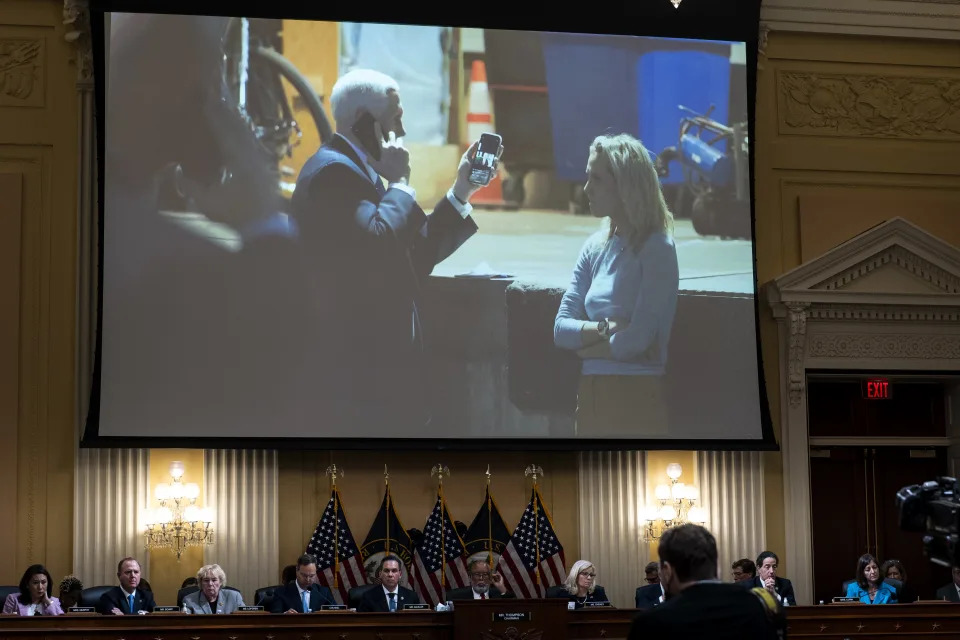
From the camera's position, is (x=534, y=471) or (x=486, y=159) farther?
(x=486, y=159)

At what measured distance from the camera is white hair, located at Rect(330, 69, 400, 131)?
1209 centimetres

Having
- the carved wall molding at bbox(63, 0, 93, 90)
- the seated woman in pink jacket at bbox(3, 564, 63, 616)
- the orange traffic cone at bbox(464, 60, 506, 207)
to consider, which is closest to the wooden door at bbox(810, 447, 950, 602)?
the orange traffic cone at bbox(464, 60, 506, 207)

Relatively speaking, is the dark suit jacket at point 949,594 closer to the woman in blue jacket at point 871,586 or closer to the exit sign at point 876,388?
the woman in blue jacket at point 871,586

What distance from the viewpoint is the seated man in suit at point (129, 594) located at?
10.1m

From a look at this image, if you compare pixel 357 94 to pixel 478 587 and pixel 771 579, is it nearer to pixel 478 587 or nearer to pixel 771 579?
pixel 478 587

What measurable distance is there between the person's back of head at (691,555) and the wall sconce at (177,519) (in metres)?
8.05

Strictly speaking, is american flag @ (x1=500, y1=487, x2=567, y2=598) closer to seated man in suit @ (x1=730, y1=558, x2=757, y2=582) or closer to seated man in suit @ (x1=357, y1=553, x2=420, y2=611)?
seated man in suit @ (x1=357, y1=553, x2=420, y2=611)

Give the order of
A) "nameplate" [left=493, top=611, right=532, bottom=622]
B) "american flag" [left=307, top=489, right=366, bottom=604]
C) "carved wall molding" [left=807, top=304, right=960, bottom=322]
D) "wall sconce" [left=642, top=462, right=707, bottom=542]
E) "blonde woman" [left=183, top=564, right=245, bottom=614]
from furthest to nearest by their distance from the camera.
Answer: "carved wall molding" [left=807, top=304, right=960, bottom=322] → "wall sconce" [left=642, top=462, right=707, bottom=542] → "american flag" [left=307, top=489, right=366, bottom=604] → "blonde woman" [left=183, top=564, right=245, bottom=614] → "nameplate" [left=493, top=611, right=532, bottom=622]

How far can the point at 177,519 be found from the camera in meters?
11.5

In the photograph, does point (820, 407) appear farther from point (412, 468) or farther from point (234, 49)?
point (234, 49)

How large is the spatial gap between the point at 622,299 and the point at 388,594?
3391 millimetres

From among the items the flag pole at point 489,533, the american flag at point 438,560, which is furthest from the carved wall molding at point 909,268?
the american flag at point 438,560

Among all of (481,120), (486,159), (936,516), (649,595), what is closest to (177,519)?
(649,595)

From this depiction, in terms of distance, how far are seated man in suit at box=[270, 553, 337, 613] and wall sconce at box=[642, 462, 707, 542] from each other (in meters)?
3.09
